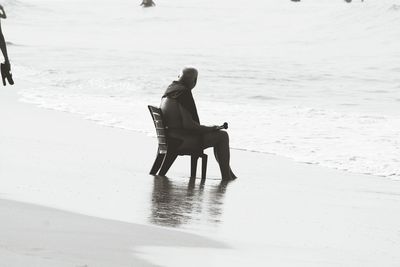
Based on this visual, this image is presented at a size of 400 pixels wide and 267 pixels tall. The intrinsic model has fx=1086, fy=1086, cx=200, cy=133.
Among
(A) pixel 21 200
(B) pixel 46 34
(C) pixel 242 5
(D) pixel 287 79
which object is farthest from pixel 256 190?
(C) pixel 242 5

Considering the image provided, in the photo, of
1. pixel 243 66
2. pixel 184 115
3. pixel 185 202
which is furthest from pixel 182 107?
pixel 243 66

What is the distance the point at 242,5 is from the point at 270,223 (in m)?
64.1

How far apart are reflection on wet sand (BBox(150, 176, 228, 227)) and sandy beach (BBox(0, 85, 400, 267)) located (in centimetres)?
1

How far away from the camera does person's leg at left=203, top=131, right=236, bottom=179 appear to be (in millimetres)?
10992

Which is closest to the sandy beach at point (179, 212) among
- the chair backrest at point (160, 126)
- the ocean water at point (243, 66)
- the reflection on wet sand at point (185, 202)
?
the reflection on wet sand at point (185, 202)

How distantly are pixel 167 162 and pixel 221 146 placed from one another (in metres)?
0.57

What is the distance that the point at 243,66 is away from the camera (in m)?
43.8

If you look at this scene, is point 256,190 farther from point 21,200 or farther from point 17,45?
point 17,45

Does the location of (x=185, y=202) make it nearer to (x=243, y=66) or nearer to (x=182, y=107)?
(x=182, y=107)

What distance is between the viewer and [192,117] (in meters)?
10.8

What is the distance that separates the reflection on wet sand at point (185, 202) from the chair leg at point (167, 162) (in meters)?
0.09

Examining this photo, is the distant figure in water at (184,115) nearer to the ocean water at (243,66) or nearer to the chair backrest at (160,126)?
the chair backrest at (160,126)

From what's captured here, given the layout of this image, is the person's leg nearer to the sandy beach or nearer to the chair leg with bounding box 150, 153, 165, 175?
the sandy beach

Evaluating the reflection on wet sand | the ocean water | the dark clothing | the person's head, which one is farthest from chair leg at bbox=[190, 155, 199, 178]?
the ocean water
